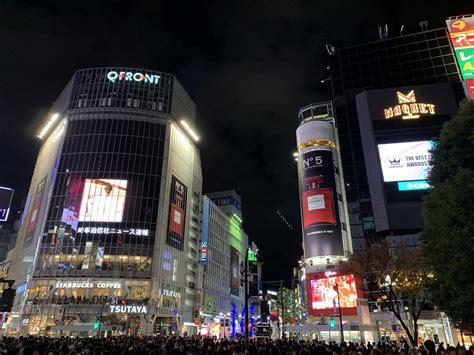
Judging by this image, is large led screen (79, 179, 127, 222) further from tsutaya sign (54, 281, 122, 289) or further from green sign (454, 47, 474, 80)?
green sign (454, 47, 474, 80)

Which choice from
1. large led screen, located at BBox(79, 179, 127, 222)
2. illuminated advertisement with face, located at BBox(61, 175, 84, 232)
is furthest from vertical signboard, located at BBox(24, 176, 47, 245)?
large led screen, located at BBox(79, 179, 127, 222)

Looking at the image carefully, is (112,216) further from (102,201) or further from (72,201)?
(72,201)

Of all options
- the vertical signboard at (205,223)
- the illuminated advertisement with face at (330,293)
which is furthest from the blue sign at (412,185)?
the vertical signboard at (205,223)

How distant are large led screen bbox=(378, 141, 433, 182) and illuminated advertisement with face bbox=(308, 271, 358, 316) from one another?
16.5 metres

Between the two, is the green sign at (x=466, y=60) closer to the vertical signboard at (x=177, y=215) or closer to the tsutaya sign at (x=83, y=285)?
the vertical signboard at (x=177, y=215)

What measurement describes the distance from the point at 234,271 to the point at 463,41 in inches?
3603

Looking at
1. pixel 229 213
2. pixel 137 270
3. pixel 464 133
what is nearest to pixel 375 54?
pixel 464 133

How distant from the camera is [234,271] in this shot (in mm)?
119875

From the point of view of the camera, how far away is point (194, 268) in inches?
3388

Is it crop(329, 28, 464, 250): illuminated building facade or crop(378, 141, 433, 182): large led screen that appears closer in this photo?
crop(378, 141, 433, 182): large led screen

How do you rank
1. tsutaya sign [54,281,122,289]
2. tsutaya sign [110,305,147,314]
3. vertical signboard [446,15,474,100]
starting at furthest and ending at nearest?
tsutaya sign [54,281,122,289], tsutaya sign [110,305,147,314], vertical signboard [446,15,474,100]

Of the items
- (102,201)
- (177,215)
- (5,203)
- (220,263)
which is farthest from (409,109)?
(220,263)

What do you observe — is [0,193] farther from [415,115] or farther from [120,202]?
[415,115]

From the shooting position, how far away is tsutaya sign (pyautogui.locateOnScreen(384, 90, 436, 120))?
2208 inches
